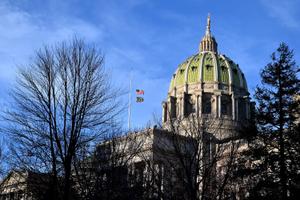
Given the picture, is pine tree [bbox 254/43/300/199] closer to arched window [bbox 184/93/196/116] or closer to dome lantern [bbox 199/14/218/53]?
arched window [bbox 184/93/196/116]

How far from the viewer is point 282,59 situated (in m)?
27.8

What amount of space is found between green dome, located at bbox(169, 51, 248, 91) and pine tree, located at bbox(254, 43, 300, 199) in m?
69.9

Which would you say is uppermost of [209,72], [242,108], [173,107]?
[209,72]

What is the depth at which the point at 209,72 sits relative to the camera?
9962 centimetres

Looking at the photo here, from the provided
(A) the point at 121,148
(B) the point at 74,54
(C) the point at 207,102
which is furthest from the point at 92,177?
(C) the point at 207,102

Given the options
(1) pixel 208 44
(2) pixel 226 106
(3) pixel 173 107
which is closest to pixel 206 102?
(2) pixel 226 106

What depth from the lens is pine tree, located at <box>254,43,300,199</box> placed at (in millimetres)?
24469

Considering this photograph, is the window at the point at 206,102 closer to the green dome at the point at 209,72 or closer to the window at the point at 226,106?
the window at the point at 226,106

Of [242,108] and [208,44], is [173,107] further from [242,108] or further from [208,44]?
[208,44]

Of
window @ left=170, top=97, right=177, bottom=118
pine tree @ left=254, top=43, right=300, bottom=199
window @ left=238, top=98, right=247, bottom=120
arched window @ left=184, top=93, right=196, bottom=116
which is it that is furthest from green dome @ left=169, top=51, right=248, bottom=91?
pine tree @ left=254, top=43, right=300, bottom=199

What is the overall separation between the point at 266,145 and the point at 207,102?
6960cm

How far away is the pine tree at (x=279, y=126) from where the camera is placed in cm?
2447

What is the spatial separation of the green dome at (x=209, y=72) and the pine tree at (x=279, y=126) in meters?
Answer: 69.9

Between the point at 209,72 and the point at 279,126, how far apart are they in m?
73.7
